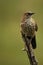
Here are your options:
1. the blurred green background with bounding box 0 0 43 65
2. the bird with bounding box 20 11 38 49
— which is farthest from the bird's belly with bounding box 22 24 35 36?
the blurred green background with bounding box 0 0 43 65

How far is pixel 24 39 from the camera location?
6.28 feet

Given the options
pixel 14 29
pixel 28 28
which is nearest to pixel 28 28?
pixel 28 28

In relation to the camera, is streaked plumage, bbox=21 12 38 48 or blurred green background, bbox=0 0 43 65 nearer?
streaked plumage, bbox=21 12 38 48

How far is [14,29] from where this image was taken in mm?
3355

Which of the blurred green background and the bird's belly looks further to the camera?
the blurred green background

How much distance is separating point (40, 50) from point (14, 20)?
0.40 m

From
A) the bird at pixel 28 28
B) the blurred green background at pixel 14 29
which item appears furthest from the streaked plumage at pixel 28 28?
the blurred green background at pixel 14 29

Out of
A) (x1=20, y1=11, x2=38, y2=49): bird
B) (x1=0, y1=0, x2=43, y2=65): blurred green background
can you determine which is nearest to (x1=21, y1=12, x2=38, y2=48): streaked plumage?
(x1=20, y1=11, x2=38, y2=49): bird

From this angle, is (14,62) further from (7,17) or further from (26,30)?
(26,30)

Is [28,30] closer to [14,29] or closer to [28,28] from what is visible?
[28,28]

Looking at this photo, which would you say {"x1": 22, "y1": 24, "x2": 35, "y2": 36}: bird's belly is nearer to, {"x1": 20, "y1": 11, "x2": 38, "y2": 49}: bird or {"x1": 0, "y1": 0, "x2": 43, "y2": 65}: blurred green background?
{"x1": 20, "y1": 11, "x2": 38, "y2": 49}: bird

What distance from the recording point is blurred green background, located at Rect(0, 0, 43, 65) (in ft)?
10.7

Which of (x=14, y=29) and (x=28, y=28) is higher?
(x=28, y=28)

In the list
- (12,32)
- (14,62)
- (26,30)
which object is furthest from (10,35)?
(26,30)
